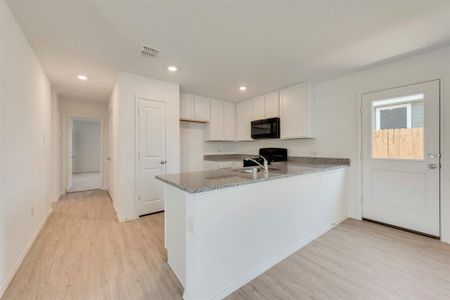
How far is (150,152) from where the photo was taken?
11.0 ft

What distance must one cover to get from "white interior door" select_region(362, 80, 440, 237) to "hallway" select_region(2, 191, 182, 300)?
3119 mm

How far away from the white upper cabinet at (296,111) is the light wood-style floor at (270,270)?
5.90ft

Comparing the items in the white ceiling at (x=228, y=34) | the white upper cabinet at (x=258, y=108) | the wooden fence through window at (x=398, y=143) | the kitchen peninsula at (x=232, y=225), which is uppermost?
the white ceiling at (x=228, y=34)

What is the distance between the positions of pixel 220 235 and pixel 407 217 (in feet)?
9.39

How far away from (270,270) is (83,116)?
222 inches

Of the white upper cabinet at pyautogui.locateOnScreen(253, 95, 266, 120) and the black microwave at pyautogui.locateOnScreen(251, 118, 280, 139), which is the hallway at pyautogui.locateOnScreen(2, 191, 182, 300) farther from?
the white upper cabinet at pyautogui.locateOnScreen(253, 95, 266, 120)

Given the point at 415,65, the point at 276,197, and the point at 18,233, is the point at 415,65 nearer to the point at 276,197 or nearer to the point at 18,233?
the point at 276,197

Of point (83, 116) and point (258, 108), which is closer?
point (258, 108)

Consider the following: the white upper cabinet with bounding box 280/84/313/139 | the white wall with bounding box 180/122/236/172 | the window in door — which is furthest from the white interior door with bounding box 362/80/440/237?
the white wall with bounding box 180/122/236/172

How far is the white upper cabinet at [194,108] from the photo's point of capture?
4.29 m

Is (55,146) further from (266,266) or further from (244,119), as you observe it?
(266,266)

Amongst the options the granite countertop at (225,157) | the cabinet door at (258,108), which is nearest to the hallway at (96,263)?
the granite countertop at (225,157)

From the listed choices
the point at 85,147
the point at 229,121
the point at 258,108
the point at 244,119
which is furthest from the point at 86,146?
the point at 258,108

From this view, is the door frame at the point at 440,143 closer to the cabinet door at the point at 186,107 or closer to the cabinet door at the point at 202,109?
the cabinet door at the point at 202,109
